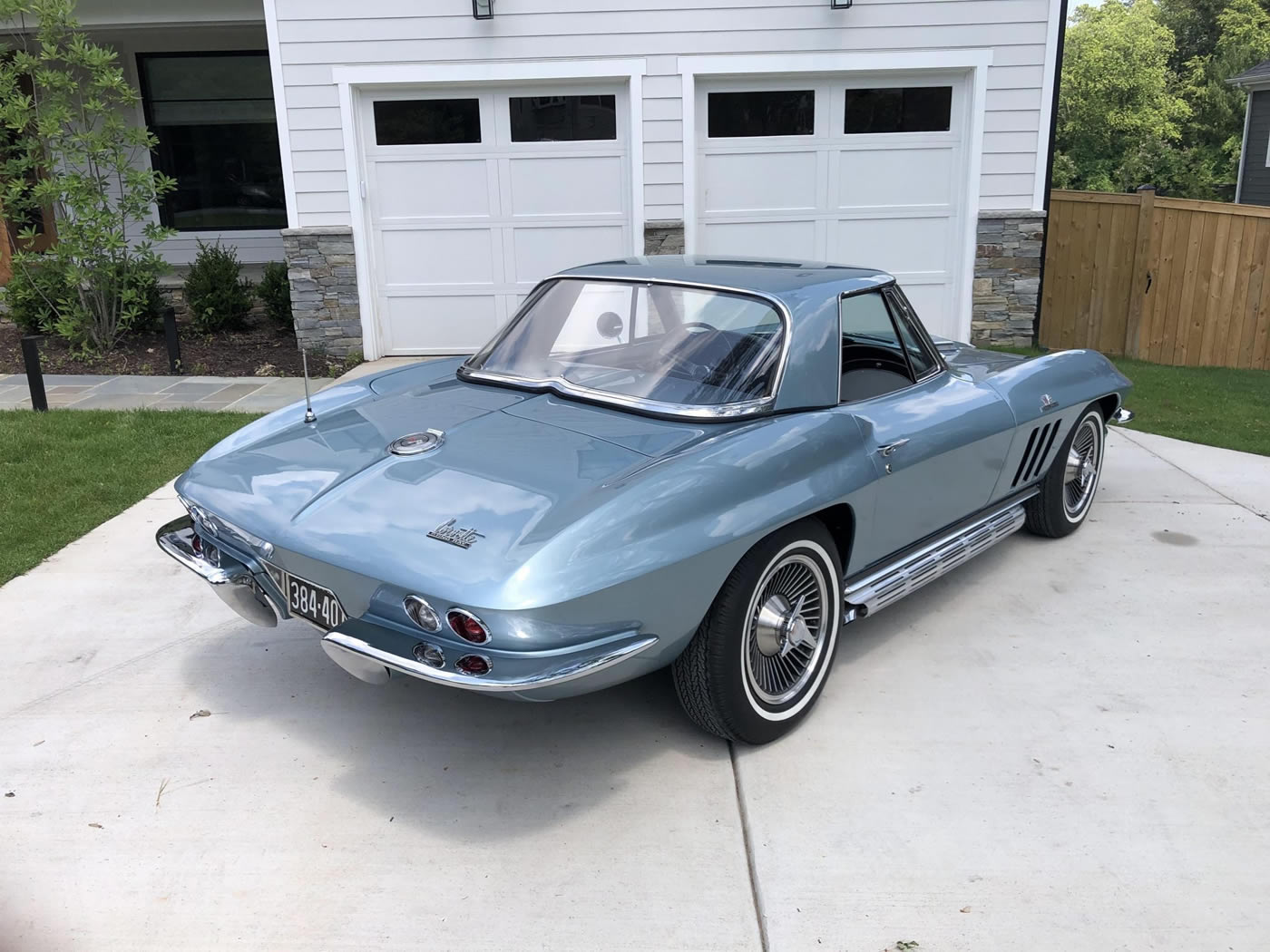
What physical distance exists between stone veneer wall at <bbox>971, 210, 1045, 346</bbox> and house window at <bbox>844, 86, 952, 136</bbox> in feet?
3.26

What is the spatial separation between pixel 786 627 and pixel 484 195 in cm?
733

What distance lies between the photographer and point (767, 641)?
10.9 ft

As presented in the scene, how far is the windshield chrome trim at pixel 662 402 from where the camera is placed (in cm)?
349

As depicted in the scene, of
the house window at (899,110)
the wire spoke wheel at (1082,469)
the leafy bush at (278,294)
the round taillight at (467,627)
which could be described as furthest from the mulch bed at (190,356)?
the round taillight at (467,627)

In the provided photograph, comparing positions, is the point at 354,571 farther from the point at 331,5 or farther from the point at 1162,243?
the point at 1162,243

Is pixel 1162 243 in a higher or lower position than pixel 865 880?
higher

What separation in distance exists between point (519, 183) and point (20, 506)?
5.43m

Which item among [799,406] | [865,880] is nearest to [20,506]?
[799,406]

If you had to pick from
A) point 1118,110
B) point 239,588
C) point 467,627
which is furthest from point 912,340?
point 1118,110

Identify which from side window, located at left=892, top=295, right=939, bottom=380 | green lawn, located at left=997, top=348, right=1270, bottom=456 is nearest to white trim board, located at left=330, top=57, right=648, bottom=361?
Answer: green lawn, located at left=997, top=348, right=1270, bottom=456

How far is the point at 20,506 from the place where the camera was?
570 cm

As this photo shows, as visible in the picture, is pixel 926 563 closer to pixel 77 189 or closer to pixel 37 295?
pixel 77 189

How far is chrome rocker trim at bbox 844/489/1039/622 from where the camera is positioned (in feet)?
12.2

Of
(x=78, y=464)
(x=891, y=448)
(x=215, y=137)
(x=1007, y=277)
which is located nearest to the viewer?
(x=891, y=448)
